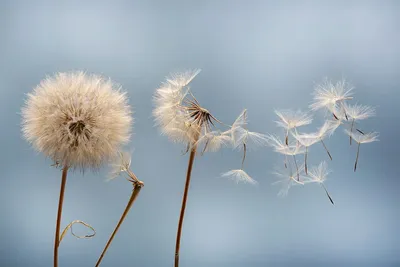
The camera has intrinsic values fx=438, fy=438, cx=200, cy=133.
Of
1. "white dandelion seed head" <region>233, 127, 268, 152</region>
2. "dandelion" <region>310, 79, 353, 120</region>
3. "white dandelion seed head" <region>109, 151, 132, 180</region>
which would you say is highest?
"dandelion" <region>310, 79, 353, 120</region>

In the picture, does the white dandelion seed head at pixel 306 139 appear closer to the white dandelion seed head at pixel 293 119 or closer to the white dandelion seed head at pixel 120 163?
the white dandelion seed head at pixel 293 119

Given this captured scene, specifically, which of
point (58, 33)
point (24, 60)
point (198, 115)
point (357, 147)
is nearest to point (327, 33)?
point (357, 147)

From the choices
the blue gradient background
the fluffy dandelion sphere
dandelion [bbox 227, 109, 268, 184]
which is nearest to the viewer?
the fluffy dandelion sphere

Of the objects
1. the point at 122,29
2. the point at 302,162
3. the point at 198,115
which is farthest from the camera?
the point at 122,29

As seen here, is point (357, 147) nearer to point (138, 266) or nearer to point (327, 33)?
point (327, 33)

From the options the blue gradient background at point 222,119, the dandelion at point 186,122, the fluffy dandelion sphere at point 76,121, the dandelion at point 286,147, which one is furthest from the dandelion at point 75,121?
the dandelion at point 286,147

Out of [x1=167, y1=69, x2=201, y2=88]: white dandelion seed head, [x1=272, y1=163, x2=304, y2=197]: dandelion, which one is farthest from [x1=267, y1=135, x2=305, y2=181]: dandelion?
[x1=167, y1=69, x2=201, y2=88]: white dandelion seed head

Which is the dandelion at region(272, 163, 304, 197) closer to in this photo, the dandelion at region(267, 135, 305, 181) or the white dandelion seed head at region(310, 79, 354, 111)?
the dandelion at region(267, 135, 305, 181)
